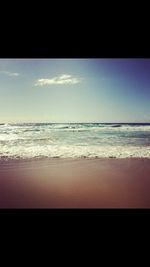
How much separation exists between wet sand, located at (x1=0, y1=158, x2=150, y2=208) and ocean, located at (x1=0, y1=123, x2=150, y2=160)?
3.2 inches

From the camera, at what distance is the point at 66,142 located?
351 cm

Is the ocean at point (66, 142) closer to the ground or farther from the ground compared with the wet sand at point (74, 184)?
farther from the ground

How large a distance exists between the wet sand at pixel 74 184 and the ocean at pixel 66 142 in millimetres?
81

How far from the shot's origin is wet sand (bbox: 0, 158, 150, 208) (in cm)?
330

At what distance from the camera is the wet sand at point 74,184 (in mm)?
3303

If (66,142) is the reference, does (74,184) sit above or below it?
below

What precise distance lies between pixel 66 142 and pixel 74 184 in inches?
17.4

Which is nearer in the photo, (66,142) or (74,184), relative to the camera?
A: (74,184)

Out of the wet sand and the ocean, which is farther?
the ocean

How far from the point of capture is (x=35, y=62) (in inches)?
132
